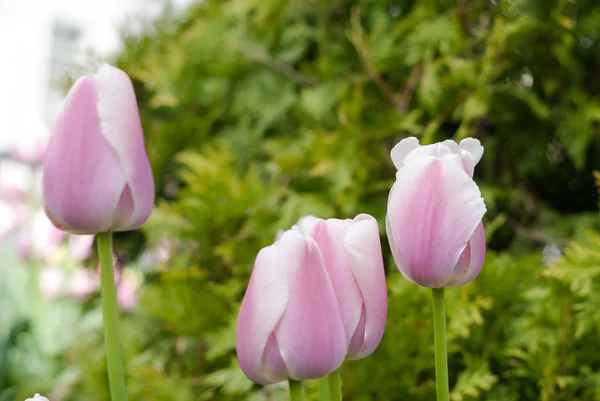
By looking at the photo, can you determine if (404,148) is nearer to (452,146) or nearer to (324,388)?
(452,146)

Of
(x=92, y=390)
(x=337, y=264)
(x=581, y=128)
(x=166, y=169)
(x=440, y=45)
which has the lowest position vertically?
(x=92, y=390)

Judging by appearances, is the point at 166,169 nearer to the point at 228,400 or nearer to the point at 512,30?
the point at 228,400

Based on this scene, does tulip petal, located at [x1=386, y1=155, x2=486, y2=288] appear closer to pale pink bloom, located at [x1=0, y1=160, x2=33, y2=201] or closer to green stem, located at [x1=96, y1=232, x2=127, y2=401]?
green stem, located at [x1=96, y1=232, x2=127, y2=401]

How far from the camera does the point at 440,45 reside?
0.80 m

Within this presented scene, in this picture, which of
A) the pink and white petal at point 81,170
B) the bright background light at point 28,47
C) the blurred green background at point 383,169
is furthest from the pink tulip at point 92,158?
the bright background light at point 28,47

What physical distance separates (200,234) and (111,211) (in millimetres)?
535

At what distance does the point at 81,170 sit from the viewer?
31 cm

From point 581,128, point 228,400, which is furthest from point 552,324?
point 228,400

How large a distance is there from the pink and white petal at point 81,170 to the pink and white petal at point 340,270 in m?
0.12

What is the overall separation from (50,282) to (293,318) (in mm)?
1674

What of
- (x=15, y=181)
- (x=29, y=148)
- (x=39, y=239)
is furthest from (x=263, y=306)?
(x=15, y=181)

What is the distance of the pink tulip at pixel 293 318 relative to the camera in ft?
0.89

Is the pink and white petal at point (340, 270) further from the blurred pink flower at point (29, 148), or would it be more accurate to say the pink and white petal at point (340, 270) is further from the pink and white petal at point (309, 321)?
the blurred pink flower at point (29, 148)

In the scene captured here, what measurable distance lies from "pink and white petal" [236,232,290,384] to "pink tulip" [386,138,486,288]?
6 cm
